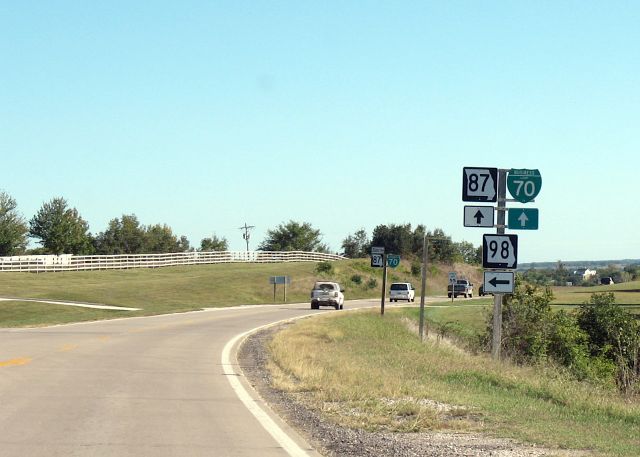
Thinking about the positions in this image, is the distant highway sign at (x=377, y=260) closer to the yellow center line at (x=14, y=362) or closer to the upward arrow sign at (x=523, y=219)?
the upward arrow sign at (x=523, y=219)

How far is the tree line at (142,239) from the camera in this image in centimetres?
10212

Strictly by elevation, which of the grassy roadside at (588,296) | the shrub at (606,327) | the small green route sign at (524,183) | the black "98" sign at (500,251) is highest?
the small green route sign at (524,183)

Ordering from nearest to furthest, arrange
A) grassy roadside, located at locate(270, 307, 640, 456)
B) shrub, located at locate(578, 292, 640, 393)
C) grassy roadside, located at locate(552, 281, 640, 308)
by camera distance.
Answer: grassy roadside, located at locate(270, 307, 640, 456) < shrub, located at locate(578, 292, 640, 393) < grassy roadside, located at locate(552, 281, 640, 308)

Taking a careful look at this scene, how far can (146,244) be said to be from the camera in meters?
137

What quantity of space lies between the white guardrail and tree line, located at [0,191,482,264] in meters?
8.97

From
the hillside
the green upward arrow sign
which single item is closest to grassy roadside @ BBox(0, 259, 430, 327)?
the hillside

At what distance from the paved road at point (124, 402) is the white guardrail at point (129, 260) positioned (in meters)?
57.1

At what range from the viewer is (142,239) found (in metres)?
136

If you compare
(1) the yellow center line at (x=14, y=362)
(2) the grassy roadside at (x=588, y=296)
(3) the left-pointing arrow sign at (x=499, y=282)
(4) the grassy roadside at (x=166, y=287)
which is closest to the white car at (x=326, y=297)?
(4) the grassy roadside at (x=166, y=287)

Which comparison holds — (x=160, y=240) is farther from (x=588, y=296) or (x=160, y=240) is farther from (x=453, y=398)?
(x=453, y=398)

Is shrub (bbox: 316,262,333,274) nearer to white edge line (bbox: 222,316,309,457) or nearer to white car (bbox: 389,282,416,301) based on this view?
white car (bbox: 389,282,416,301)

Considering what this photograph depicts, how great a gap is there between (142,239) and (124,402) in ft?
408

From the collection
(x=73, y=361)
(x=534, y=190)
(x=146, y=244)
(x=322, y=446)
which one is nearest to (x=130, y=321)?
(x=73, y=361)

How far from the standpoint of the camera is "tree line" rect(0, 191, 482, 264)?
102125 mm
